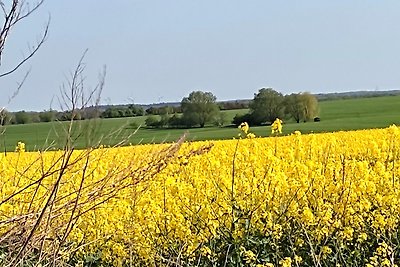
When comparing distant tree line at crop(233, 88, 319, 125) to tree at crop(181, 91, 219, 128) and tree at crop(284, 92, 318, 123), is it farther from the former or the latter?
tree at crop(181, 91, 219, 128)

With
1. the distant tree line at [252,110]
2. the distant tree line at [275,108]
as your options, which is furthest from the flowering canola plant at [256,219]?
the distant tree line at [275,108]

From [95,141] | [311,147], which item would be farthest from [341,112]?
[95,141]

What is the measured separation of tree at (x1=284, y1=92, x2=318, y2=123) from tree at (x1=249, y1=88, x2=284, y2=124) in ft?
1.81

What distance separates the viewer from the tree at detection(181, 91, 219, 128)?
40.6 m

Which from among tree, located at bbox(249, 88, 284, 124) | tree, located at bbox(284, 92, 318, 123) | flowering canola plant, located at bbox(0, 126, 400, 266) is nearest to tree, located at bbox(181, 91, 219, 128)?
tree, located at bbox(249, 88, 284, 124)

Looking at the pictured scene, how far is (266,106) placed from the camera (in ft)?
137

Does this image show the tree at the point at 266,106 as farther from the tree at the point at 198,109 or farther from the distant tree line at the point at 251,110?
the tree at the point at 198,109

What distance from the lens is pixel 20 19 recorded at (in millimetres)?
2061

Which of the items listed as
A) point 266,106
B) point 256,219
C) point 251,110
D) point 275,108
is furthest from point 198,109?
point 256,219

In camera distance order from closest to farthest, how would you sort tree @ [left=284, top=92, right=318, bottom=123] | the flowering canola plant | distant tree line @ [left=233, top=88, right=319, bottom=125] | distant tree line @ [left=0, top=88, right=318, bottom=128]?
the flowering canola plant, distant tree line @ [left=0, top=88, right=318, bottom=128], distant tree line @ [left=233, top=88, right=319, bottom=125], tree @ [left=284, top=92, right=318, bottom=123]

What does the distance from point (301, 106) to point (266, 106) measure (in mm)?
2101

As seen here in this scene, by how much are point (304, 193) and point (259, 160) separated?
1.65m

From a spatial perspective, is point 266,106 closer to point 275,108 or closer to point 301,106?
→ point 275,108

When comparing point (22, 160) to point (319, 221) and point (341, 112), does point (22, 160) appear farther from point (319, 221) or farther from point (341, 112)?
point (341, 112)
